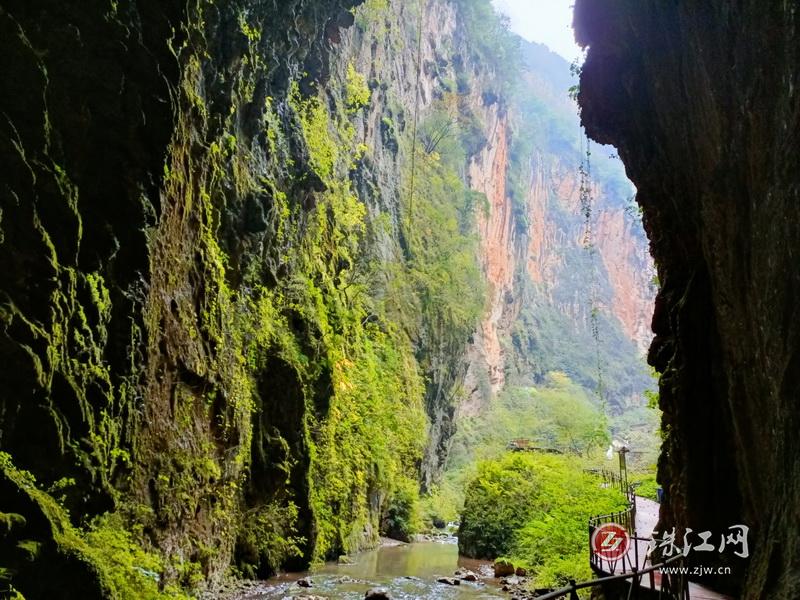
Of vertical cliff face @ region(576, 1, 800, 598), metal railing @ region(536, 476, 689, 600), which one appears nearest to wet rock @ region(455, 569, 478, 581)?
metal railing @ region(536, 476, 689, 600)

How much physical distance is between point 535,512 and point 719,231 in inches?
629

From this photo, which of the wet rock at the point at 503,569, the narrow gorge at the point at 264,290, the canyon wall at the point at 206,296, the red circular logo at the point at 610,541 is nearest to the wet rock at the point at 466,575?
the wet rock at the point at 503,569

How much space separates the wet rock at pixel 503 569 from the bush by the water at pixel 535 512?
1.14 ft

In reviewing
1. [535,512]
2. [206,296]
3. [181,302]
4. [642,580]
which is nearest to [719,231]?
[642,580]

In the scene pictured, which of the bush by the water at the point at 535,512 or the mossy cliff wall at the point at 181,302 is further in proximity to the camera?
the bush by the water at the point at 535,512

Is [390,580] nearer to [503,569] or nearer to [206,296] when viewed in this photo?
[503,569]

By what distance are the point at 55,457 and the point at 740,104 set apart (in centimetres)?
803

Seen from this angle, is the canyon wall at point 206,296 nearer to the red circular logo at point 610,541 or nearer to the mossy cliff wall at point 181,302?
the mossy cliff wall at point 181,302

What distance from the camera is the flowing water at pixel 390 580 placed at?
12.7m

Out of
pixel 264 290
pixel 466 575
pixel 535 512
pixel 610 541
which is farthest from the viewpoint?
pixel 535 512

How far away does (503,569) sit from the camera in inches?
699

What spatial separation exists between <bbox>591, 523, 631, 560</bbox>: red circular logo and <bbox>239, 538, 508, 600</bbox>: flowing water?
5.00 m

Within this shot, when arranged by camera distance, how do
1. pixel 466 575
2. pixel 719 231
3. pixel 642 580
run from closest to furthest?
pixel 719 231 < pixel 642 580 < pixel 466 575

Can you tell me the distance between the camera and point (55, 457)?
7.11 metres
